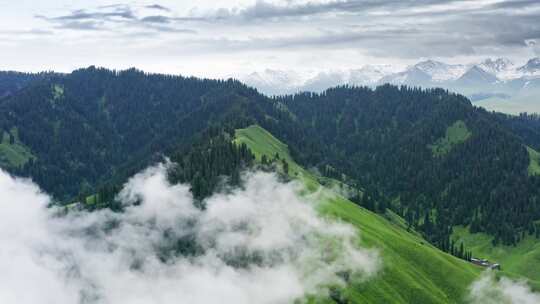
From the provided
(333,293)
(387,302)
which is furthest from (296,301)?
(387,302)

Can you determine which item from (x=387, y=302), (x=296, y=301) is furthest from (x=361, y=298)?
(x=296, y=301)

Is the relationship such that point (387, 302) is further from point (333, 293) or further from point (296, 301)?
point (296, 301)

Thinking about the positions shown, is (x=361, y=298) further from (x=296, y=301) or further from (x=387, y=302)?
(x=296, y=301)

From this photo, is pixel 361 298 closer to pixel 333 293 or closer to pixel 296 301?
pixel 333 293
